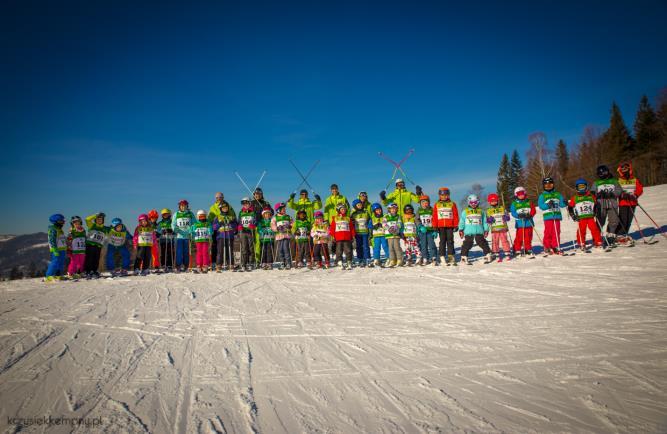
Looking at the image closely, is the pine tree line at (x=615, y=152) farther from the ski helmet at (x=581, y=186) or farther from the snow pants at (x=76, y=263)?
the snow pants at (x=76, y=263)

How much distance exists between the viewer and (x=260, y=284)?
25.6ft

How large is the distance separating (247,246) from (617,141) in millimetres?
49121

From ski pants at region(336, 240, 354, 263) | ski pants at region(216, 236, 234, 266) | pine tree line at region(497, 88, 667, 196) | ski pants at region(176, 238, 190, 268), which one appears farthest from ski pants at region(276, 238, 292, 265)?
pine tree line at region(497, 88, 667, 196)

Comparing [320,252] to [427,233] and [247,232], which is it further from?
[427,233]

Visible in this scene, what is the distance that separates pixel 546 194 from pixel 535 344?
871 cm

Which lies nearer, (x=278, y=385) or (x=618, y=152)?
(x=278, y=385)

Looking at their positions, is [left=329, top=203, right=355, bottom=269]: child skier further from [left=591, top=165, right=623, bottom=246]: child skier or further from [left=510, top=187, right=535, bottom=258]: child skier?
[left=591, top=165, right=623, bottom=246]: child skier

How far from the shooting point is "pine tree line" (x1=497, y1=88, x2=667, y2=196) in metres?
28.7

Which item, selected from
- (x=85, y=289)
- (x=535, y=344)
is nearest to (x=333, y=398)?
(x=535, y=344)

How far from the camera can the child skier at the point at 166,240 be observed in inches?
456

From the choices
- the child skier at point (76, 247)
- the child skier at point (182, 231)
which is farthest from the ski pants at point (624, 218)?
the child skier at point (76, 247)

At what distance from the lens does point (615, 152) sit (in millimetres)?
38250

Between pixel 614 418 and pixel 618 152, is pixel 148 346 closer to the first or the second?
pixel 614 418

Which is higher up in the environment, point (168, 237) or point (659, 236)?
point (168, 237)
